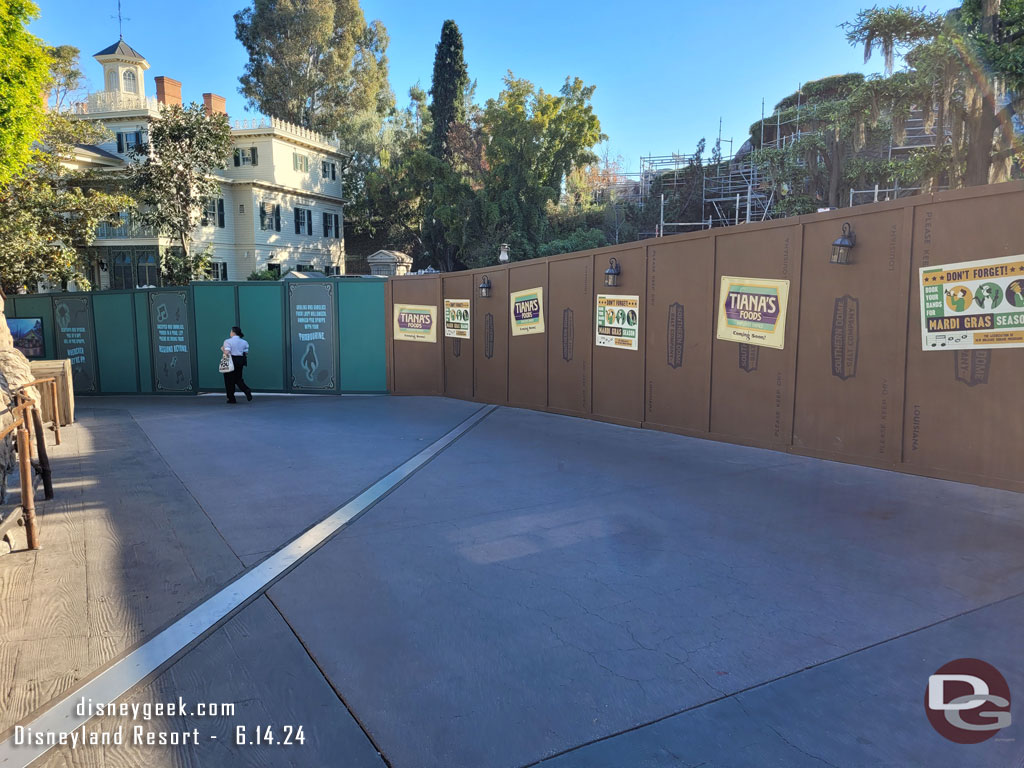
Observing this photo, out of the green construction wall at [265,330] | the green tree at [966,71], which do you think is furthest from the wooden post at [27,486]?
the green tree at [966,71]

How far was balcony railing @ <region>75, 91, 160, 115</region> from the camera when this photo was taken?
35.9 m

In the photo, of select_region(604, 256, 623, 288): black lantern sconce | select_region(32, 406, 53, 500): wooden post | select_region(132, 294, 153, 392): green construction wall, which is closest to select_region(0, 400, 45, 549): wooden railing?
select_region(32, 406, 53, 500): wooden post

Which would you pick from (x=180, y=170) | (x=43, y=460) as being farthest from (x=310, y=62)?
(x=43, y=460)

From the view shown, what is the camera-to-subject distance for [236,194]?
37000 millimetres

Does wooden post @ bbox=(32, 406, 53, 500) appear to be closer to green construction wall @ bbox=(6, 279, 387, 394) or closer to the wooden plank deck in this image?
the wooden plank deck

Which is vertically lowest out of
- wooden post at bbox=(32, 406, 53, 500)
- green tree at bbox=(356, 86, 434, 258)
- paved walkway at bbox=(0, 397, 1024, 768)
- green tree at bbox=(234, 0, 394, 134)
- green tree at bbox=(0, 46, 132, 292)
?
paved walkway at bbox=(0, 397, 1024, 768)

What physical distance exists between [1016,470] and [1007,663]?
2861 millimetres

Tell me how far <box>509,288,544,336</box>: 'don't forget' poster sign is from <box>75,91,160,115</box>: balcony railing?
3253cm

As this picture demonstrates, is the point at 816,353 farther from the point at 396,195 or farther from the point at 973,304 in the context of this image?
the point at 396,195

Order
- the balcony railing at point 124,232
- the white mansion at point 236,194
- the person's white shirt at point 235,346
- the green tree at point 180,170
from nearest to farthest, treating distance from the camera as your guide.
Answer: the person's white shirt at point 235,346
the green tree at point 180,170
the balcony railing at point 124,232
the white mansion at point 236,194

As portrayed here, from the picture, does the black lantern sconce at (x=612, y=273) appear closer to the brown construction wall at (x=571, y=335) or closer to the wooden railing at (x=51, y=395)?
the brown construction wall at (x=571, y=335)

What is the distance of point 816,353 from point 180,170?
30.1m

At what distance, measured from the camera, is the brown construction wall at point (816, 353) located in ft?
19.3

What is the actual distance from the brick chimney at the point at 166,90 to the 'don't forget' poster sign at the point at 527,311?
111 feet
